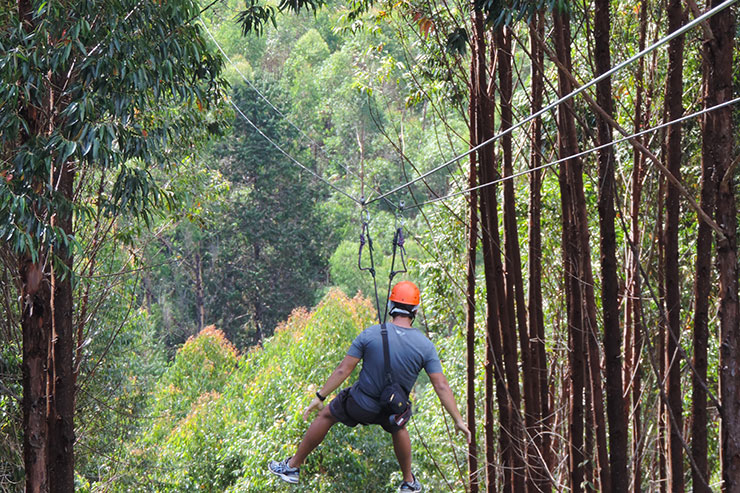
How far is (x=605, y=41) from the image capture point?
179 inches

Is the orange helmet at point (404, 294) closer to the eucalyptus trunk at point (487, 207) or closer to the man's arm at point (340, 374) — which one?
the man's arm at point (340, 374)

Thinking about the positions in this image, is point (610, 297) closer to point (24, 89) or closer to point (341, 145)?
point (24, 89)

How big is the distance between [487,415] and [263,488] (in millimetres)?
6594

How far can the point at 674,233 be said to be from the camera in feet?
17.7

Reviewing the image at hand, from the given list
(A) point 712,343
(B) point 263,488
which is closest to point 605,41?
(A) point 712,343

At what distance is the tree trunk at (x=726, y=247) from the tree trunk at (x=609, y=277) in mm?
589

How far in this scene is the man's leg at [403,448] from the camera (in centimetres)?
485

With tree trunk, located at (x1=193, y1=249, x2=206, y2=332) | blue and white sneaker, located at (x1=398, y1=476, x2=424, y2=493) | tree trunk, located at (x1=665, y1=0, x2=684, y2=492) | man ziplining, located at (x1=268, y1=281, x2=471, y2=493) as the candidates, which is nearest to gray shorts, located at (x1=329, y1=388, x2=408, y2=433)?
man ziplining, located at (x1=268, y1=281, x2=471, y2=493)

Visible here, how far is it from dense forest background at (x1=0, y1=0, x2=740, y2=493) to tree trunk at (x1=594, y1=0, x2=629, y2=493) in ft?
0.05

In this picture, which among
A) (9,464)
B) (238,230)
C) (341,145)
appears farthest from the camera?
(341,145)

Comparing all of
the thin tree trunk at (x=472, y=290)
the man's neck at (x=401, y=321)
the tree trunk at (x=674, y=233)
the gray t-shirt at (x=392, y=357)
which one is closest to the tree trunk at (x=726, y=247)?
the tree trunk at (x=674, y=233)

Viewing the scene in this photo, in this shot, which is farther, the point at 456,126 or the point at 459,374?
the point at 456,126

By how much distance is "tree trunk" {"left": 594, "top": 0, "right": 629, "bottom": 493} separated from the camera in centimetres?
456

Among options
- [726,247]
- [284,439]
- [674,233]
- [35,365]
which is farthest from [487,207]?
[284,439]
